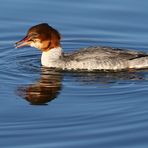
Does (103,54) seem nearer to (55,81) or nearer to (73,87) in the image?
(55,81)

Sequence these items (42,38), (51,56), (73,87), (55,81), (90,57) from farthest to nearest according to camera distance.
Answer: (51,56) < (42,38) < (90,57) < (55,81) < (73,87)

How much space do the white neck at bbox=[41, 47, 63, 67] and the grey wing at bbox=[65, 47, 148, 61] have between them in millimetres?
381

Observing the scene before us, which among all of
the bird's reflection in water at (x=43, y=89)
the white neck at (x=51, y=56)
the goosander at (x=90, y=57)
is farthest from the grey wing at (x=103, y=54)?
the bird's reflection in water at (x=43, y=89)

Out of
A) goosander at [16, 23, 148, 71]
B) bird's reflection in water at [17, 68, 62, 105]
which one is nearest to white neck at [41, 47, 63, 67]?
goosander at [16, 23, 148, 71]

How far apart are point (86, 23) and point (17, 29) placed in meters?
1.77

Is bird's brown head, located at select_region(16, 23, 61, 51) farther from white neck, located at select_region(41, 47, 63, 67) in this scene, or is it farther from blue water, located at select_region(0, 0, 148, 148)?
blue water, located at select_region(0, 0, 148, 148)

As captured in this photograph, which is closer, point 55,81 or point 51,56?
point 55,81

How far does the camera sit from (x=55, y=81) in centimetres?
1509

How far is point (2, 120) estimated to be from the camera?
12.5 m

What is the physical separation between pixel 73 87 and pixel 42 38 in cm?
208

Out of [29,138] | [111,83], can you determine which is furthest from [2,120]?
[111,83]

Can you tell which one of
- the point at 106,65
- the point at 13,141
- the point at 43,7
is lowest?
the point at 13,141

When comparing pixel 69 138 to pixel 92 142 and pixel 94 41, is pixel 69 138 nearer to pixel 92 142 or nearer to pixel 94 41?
pixel 92 142

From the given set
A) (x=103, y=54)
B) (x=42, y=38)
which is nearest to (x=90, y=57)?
(x=103, y=54)
